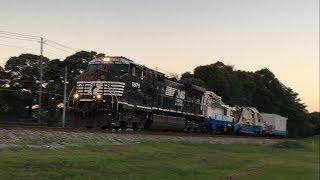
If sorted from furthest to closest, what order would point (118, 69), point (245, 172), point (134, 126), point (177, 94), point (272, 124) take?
point (272, 124) → point (177, 94) → point (134, 126) → point (118, 69) → point (245, 172)

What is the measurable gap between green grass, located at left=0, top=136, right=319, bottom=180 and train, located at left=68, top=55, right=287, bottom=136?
5.29 metres

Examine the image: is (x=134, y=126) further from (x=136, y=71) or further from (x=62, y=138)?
(x=62, y=138)

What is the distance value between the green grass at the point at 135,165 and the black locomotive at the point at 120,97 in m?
5.14

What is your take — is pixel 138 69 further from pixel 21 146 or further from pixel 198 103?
pixel 21 146

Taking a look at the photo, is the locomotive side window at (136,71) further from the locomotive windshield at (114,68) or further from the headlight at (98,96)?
the headlight at (98,96)

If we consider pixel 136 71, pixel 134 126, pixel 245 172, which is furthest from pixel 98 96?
pixel 245 172

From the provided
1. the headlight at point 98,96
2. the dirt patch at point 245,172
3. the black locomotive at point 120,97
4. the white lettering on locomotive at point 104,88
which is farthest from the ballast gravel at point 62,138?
the dirt patch at point 245,172

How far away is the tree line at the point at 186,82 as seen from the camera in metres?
62.7

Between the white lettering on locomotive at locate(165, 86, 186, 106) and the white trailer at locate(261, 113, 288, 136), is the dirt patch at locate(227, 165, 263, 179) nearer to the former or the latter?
the white lettering on locomotive at locate(165, 86, 186, 106)

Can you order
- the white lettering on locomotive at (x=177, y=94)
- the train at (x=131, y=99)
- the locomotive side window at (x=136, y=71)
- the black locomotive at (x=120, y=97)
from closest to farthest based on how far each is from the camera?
the black locomotive at (x=120, y=97)
the train at (x=131, y=99)
the locomotive side window at (x=136, y=71)
the white lettering on locomotive at (x=177, y=94)

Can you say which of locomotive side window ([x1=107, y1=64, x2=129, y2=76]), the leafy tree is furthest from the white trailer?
locomotive side window ([x1=107, y1=64, x2=129, y2=76])

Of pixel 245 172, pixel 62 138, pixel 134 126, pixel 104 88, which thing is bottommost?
pixel 245 172

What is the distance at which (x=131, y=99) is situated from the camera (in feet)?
107

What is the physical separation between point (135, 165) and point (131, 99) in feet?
47.3
